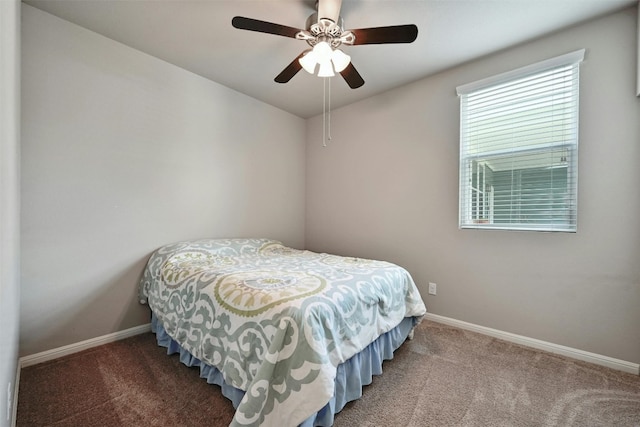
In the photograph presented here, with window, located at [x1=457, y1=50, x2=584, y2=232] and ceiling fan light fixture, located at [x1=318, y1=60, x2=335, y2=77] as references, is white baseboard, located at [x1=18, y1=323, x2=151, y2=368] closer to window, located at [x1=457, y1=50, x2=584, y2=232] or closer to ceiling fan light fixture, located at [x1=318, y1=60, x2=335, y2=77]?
ceiling fan light fixture, located at [x1=318, y1=60, x2=335, y2=77]

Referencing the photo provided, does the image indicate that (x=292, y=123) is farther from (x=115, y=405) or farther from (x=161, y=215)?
(x=115, y=405)

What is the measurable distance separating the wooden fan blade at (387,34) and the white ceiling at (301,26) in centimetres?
35

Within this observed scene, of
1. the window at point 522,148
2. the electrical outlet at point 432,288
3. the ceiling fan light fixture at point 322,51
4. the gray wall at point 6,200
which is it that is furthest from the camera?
the electrical outlet at point 432,288

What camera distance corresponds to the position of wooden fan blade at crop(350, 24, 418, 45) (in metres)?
1.50

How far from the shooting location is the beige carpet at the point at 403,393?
1.39 meters

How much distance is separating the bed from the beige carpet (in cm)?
12

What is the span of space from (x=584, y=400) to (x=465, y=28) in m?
2.55

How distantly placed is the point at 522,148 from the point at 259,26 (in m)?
2.20

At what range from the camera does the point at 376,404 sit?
1.51 m

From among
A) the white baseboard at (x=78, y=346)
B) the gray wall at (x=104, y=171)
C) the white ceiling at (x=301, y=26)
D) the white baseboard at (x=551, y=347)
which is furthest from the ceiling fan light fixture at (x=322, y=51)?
the white baseboard at (x=78, y=346)

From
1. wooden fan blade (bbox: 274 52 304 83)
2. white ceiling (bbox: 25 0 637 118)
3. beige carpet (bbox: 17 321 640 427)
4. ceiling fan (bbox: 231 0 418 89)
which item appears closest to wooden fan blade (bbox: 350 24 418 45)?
ceiling fan (bbox: 231 0 418 89)

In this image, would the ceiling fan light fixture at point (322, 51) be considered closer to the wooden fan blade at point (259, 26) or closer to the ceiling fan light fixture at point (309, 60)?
the ceiling fan light fixture at point (309, 60)

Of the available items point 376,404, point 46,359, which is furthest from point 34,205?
point 376,404

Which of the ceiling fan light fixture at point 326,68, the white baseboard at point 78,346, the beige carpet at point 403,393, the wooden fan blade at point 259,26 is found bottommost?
the beige carpet at point 403,393
